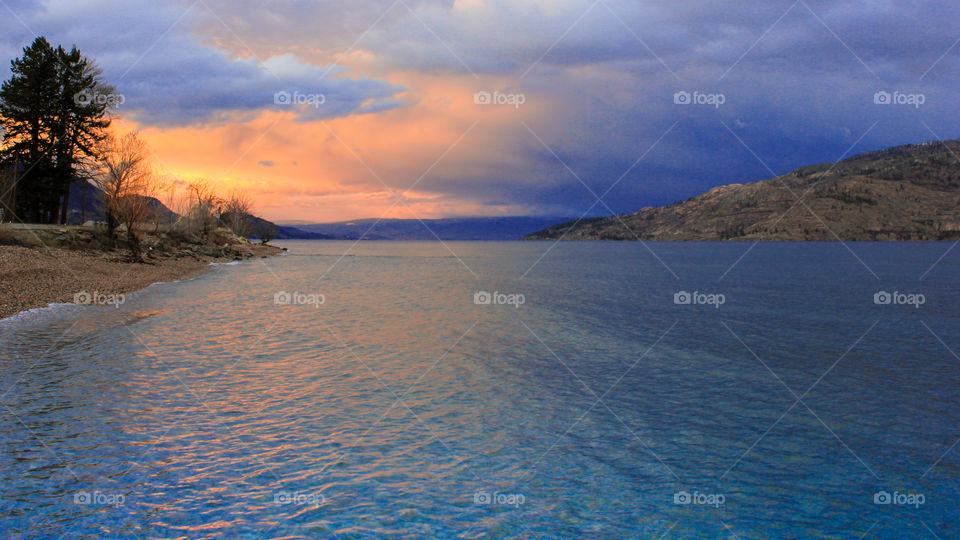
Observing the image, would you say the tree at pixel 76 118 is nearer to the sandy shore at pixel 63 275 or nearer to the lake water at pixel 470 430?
the sandy shore at pixel 63 275

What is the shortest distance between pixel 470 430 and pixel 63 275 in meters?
35.3

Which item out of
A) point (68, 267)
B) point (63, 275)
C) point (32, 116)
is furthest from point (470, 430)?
point (32, 116)

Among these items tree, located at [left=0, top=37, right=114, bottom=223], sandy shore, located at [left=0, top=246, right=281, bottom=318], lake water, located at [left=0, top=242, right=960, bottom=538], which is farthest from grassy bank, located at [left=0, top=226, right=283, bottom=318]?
tree, located at [left=0, top=37, right=114, bottom=223]

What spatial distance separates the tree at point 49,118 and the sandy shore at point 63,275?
16.2 metres

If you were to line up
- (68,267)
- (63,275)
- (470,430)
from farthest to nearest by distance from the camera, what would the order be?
(68,267)
(63,275)
(470,430)

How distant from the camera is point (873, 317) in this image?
1224 inches

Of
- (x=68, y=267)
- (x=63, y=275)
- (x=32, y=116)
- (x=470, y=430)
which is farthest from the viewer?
(x=32, y=116)

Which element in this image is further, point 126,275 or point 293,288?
point 293,288

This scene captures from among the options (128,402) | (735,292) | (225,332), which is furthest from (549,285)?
(128,402)

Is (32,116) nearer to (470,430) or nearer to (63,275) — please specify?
(63,275)

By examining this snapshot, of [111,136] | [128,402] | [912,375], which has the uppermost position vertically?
[111,136]

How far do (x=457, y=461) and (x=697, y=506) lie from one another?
427 centimetres

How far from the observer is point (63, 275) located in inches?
1405

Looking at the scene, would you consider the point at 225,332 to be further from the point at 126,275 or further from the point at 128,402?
the point at 126,275
